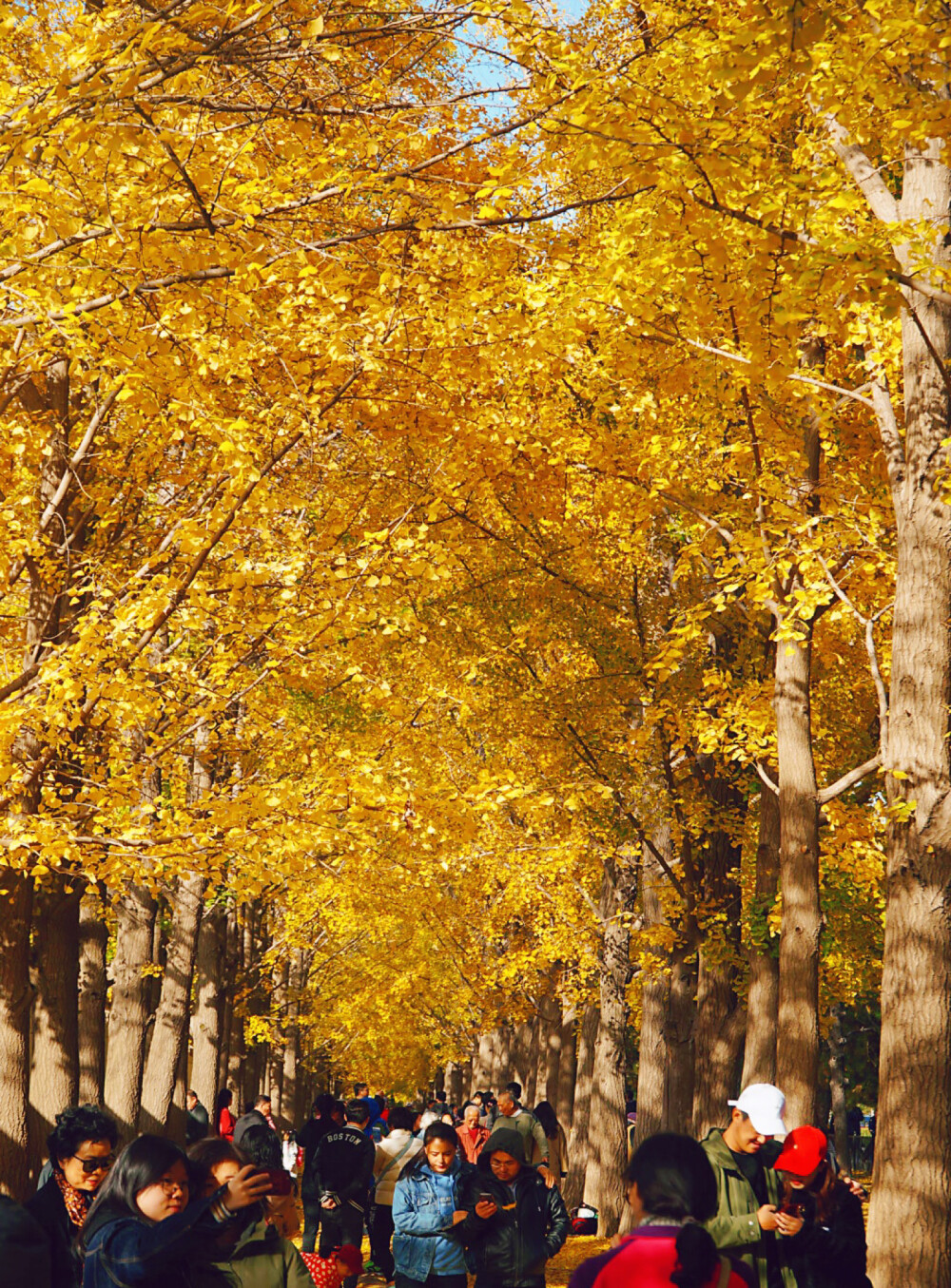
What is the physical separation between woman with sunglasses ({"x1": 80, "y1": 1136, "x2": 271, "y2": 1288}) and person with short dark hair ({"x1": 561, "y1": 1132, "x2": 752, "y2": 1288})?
1.11 metres

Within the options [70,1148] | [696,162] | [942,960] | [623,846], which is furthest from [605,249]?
[623,846]

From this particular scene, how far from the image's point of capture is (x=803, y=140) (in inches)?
369

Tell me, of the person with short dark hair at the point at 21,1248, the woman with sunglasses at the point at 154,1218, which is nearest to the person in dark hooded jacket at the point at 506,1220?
the woman with sunglasses at the point at 154,1218

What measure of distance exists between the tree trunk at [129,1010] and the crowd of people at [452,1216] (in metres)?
6.83

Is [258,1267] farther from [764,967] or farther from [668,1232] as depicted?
[764,967]

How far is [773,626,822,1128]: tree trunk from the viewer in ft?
30.8

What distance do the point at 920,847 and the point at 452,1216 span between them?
12.0 ft

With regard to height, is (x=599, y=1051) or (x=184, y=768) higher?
(x=184, y=768)

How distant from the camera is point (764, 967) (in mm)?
13688

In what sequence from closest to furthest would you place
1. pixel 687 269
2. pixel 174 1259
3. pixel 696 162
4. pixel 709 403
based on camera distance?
pixel 174 1259, pixel 696 162, pixel 687 269, pixel 709 403

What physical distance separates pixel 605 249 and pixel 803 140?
165 cm

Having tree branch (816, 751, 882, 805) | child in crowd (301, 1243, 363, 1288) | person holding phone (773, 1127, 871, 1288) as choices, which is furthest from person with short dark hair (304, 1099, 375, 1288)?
person holding phone (773, 1127, 871, 1288)

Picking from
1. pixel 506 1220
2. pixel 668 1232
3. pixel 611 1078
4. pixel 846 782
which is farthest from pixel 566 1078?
pixel 668 1232

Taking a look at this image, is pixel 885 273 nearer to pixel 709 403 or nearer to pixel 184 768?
pixel 709 403
